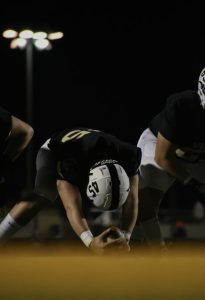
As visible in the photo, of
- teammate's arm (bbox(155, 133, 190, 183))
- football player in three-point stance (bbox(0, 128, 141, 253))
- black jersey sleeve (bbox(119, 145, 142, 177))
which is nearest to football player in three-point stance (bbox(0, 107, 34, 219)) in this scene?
football player in three-point stance (bbox(0, 128, 141, 253))

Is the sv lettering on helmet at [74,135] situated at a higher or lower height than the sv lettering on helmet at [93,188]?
higher

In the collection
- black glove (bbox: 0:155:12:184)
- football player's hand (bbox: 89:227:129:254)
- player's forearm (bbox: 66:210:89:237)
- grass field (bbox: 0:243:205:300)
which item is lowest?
player's forearm (bbox: 66:210:89:237)

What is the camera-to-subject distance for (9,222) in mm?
4598

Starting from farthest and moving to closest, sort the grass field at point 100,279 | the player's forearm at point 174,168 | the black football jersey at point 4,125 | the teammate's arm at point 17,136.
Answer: the player's forearm at point 174,168 < the teammate's arm at point 17,136 < the black football jersey at point 4,125 < the grass field at point 100,279

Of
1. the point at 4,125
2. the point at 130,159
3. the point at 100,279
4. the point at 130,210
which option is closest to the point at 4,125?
the point at 4,125

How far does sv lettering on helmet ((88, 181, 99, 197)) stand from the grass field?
238cm

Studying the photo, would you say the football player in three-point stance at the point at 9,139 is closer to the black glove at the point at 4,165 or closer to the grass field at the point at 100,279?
the black glove at the point at 4,165

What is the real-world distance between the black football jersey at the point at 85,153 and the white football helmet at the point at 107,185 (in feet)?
0.90

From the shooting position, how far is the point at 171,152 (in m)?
4.85

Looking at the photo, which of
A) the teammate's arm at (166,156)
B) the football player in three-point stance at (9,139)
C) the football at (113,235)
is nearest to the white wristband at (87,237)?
the football at (113,235)

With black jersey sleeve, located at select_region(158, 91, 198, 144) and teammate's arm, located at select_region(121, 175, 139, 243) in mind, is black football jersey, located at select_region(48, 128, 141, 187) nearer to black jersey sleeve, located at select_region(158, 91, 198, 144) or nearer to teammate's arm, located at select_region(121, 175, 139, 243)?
teammate's arm, located at select_region(121, 175, 139, 243)

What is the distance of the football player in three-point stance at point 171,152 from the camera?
15.4ft

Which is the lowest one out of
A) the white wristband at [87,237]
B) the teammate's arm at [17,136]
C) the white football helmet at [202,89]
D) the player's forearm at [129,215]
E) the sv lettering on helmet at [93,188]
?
the player's forearm at [129,215]

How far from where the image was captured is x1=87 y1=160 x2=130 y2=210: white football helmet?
150 inches
